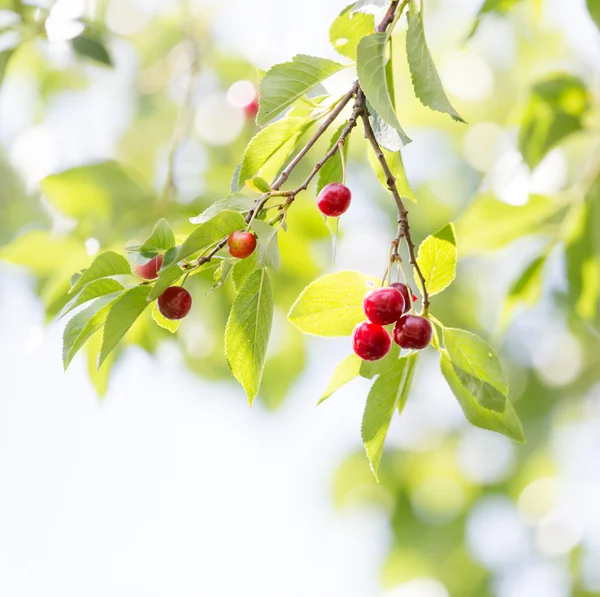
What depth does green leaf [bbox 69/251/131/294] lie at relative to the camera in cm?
86

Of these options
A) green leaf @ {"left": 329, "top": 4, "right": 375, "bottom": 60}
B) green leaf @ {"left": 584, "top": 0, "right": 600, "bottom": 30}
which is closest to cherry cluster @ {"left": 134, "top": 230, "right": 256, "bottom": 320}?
green leaf @ {"left": 329, "top": 4, "right": 375, "bottom": 60}

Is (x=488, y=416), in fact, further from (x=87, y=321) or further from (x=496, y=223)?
(x=496, y=223)

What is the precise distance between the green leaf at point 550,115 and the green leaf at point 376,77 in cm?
85

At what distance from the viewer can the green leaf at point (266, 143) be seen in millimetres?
1002

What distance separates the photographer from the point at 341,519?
329 centimetres

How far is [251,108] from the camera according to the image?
2.56m

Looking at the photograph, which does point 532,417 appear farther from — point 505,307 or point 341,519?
point 505,307

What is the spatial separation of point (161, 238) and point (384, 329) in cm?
27

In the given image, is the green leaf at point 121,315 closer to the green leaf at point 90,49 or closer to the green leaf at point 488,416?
the green leaf at point 488,416

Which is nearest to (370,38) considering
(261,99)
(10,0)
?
(261,99)

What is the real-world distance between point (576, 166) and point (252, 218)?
195 centimetres

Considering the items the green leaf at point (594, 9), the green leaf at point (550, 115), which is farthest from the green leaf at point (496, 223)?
the green leaf at point (594, 9)

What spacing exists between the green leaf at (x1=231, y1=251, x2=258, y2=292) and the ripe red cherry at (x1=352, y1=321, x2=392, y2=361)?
0.14 meters

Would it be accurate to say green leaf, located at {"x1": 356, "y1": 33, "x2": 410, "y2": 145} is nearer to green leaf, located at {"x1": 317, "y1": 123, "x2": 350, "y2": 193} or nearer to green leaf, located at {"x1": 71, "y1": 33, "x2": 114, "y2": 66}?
green leaf, located at {"x1": 317, "y1": 123, "x2": 350, "y2": 193}
